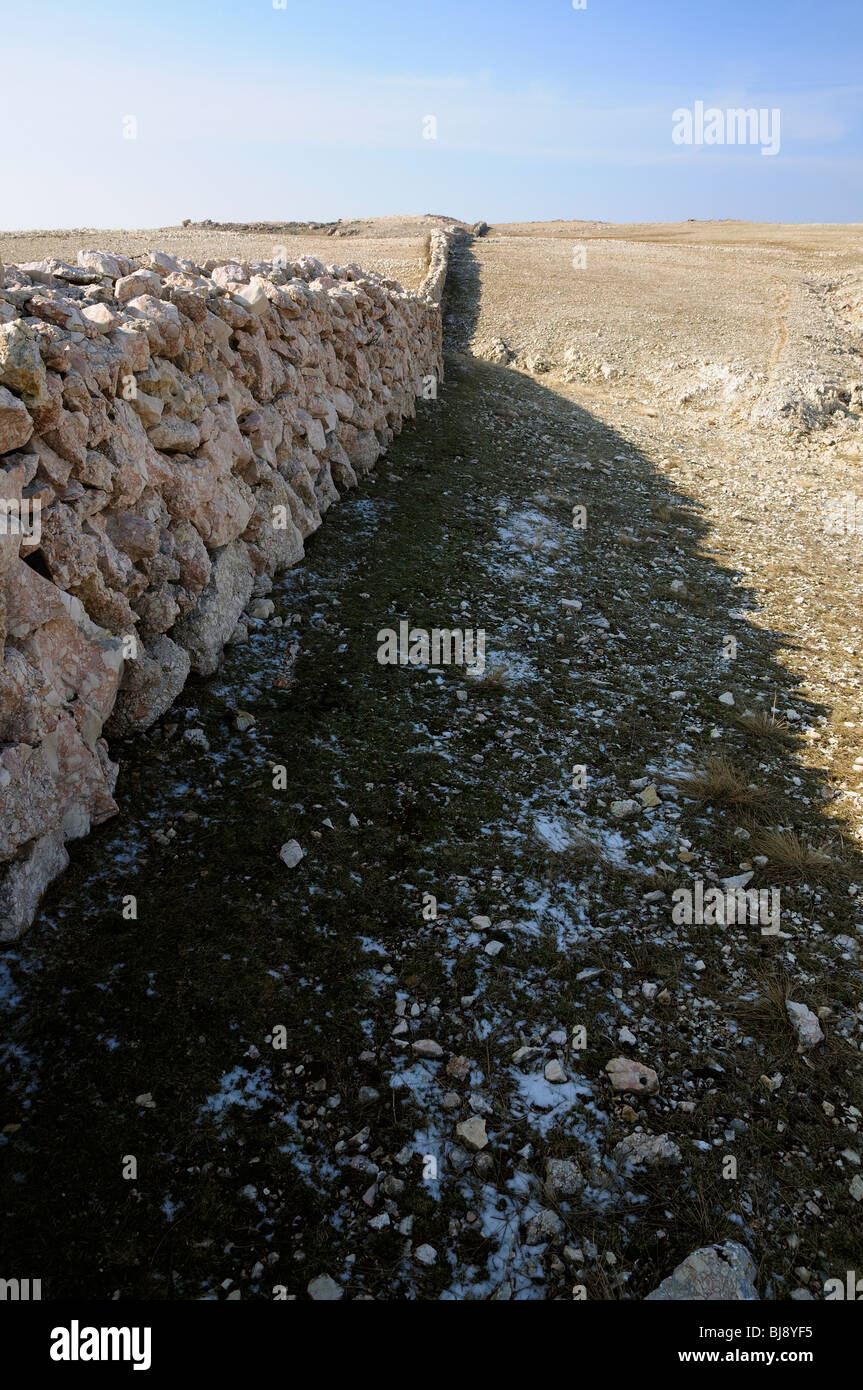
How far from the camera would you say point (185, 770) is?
5.82 m

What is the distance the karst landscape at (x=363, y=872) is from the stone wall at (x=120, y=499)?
0.03 m

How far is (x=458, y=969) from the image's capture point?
469 centimetres

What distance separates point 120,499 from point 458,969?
13.8ft

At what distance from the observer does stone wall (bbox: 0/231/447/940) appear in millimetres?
4570

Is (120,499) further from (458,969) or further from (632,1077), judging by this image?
(632,1077)

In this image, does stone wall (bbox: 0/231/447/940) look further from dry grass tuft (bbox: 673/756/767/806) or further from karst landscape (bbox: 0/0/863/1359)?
dry grass tuft (bbox: 673/756/767/806)

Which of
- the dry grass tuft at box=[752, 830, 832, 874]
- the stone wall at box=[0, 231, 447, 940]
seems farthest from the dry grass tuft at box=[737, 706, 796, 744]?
the stone wall at box=[0, 231, 447, 940]

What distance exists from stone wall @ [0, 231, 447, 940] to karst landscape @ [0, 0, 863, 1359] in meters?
0.03

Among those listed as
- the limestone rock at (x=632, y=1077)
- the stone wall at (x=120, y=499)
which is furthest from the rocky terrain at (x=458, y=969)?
the stone wall at (x=120, y=499)

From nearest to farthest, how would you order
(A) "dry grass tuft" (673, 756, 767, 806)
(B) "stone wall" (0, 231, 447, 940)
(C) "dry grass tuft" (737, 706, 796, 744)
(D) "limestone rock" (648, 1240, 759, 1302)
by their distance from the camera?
(D) "limestone rock" (648, 1240, 759, 1302), (B) "stone wall" (0, 231, 447, 940), (A) "dry grass tuft" (673, 756, 767, 806), (C) "dry grass tuft" (737, 706, 796, 744)

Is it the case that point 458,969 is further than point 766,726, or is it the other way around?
point 766,726

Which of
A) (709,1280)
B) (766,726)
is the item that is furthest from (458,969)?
(766,726)
